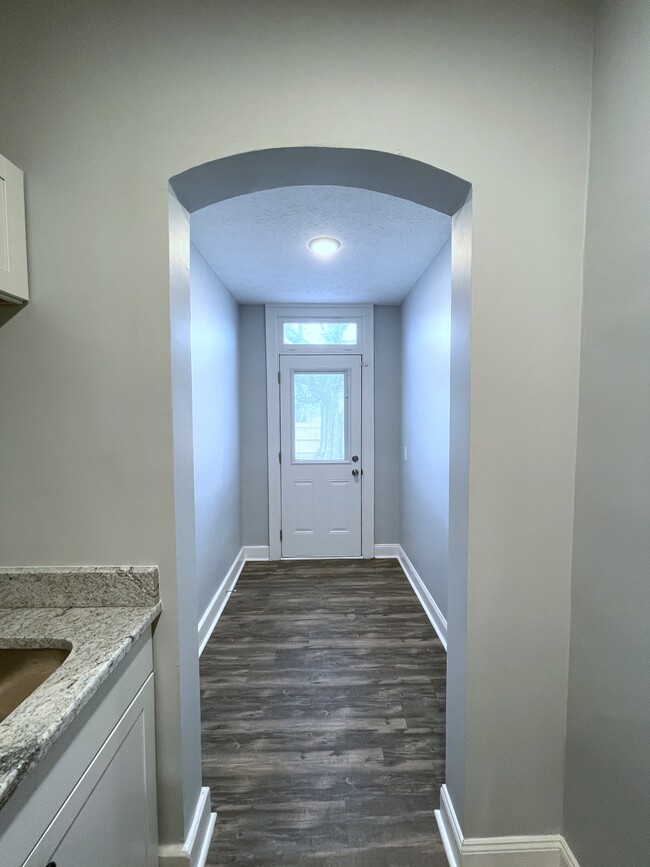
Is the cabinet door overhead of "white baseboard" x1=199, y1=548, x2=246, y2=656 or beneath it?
overhead

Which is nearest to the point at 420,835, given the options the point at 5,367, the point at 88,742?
the point at 88,742

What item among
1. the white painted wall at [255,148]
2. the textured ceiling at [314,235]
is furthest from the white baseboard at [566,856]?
the textured ceiling at [314,235]

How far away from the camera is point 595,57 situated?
3.54ft

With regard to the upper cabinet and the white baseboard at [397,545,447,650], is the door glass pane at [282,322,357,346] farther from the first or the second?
the upper cabinet

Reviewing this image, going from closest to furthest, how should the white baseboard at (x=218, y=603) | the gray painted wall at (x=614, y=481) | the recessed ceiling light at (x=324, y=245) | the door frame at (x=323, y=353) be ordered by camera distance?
the gray painted wall at (x=614, y=481), the recessed ceiling light at (x=324, y=245), the white baseboard at (x=218, y=603), the door frame at (x=323, y=353)

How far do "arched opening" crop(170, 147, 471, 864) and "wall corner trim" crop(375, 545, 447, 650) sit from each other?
126 centimetres

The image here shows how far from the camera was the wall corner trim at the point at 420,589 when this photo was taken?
99.3 inches

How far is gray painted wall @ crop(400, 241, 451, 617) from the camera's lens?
2.47 metres

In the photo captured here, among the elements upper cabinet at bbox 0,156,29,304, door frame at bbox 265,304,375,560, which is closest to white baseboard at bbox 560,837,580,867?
upper cabinet at bbox 0,156,29,304

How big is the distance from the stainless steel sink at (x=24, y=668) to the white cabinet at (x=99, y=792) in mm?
182

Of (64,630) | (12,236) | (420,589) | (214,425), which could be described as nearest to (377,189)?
(12,236)

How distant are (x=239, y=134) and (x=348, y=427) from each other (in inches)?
115

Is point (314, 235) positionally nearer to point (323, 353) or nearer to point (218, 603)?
point (323, 353)

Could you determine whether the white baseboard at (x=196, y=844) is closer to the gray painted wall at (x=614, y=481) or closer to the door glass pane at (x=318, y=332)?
the gray painted wall at (x=614, y=481)
